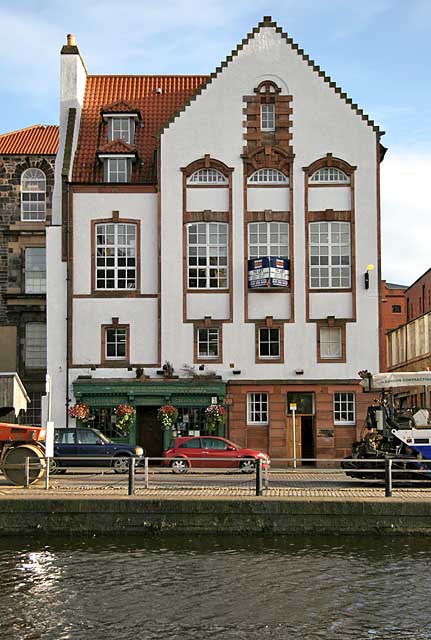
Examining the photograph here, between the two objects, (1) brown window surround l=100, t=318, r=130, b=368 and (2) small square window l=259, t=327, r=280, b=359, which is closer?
(1) brown window surround l=100, t=318, r=130, b=368

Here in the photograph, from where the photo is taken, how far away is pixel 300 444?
42500mm

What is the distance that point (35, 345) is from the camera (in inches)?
1937

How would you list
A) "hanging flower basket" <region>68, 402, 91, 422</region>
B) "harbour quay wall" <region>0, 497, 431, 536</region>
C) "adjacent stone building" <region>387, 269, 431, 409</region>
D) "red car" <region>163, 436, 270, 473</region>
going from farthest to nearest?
"adjacent stone building" <region>387, 269, 431, 409</region> < "hanging flower basket" <region>68, 402, 91, 422</region> < "red car" <region>163, 436, 270, 473</region> < "harbour quay wall" <region>0, 497, 431, 536</region>

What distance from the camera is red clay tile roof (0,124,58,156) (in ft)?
167

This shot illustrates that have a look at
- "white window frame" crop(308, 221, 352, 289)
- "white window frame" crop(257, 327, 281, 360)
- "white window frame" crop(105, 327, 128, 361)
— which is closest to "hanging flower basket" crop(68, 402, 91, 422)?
"white window frame" crop(105, 327, 128, 361)

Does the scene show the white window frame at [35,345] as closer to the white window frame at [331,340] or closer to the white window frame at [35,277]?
the white window frame at [35,277]

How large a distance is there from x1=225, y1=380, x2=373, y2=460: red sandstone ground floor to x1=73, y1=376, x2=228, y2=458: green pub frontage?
0.83 metres

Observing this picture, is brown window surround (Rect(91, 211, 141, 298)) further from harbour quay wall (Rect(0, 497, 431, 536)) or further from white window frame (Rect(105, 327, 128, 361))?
harbour quay wall (Rect(0, 497, 431, 536))

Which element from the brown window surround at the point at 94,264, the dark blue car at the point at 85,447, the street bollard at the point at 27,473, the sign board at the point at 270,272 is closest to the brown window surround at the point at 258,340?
the sign board at the point at 270,272

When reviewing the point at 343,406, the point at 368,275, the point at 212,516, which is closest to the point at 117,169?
the point at 368,275

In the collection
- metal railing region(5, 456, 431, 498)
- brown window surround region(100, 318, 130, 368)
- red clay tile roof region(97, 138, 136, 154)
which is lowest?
metal railing region(5, 456, 431, 498)

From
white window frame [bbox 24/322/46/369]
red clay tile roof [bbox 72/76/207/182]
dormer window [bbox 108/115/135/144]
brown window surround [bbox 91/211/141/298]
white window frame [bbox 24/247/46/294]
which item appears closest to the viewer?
brown window surround [bbox 91/211/141/298]

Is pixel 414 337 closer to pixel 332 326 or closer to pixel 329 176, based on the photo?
pixel 332 326

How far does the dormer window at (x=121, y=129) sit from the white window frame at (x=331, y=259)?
950 centimetres
